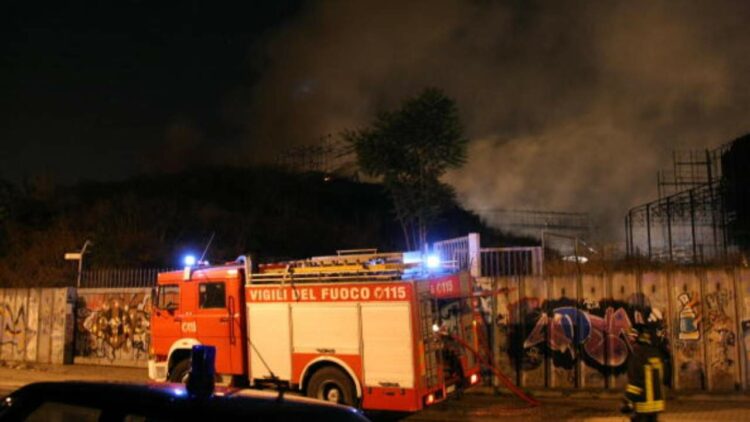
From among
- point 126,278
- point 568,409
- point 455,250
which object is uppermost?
point 455,250

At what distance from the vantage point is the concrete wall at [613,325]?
1220 cm

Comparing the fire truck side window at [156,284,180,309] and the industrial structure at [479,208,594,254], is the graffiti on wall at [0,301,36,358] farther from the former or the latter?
the industrial structure at [479,208,594,254]

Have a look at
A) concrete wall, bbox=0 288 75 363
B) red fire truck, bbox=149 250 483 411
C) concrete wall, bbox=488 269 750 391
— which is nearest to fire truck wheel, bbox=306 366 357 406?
red fire truck, bbox=149 250 483 411

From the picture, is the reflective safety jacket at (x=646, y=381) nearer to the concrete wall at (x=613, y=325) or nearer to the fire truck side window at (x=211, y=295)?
the concrete wall at (x=613, y=325)

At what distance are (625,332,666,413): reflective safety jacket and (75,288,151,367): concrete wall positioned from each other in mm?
13850

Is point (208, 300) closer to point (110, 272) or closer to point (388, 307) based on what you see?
point (388, 307)

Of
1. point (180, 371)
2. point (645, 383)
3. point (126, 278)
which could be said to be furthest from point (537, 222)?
point (645, 383)

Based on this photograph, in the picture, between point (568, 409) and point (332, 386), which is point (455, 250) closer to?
point (568, 409)

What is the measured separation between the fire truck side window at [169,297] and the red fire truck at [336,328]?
92 mm

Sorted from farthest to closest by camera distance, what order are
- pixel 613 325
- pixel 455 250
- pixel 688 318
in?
pixel 455 250 → pixel 613 325 → pixel 688 318

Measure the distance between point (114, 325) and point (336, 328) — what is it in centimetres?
1079

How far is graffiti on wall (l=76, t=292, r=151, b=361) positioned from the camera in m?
18.2

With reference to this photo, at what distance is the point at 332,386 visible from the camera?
10242 millimetres

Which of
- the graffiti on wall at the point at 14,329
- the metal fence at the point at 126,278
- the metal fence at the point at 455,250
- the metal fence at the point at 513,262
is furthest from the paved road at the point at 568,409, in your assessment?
the graffiti on wall at the point at 14,329
